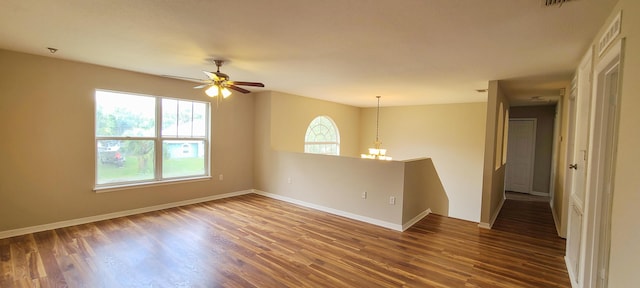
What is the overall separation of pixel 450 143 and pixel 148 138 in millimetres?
6892

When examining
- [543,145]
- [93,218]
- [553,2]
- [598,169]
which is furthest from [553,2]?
[543,145]

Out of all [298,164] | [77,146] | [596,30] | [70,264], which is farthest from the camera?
[298,164]

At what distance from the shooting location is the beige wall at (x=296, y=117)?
5957 mm

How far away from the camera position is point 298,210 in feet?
16.2

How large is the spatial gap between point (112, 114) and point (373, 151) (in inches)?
197

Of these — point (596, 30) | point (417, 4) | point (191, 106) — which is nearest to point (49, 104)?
point (191, 106)

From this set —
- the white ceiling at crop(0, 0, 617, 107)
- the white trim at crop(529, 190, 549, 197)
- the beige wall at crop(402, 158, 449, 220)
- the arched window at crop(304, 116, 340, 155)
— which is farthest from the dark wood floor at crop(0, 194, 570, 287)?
the white trim at crop(529, 190, 549, 197)

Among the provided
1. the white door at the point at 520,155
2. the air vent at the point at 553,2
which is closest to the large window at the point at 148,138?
the air vent at the point at 553,2

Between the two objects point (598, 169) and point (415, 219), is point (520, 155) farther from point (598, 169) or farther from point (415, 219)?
point (598, 169)

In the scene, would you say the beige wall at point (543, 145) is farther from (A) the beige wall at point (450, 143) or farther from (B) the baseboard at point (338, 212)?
(B) the baseboard at point (338, 212)

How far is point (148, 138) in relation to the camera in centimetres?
464

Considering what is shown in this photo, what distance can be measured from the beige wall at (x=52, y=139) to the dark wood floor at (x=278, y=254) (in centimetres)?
32

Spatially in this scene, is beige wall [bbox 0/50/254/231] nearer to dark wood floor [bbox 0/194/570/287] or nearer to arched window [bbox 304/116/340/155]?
dark wood floor [bbox 0/194/570/287]

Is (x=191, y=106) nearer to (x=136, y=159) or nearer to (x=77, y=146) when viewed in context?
(x=136, y=159)
